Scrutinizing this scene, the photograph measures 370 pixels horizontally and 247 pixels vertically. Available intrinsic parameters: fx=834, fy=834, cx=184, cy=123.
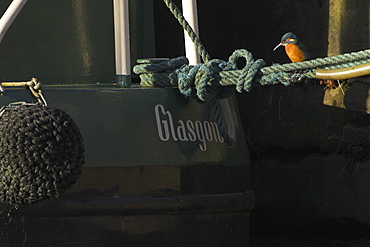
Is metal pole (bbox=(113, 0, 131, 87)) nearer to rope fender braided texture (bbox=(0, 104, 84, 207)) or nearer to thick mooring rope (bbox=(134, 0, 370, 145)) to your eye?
thick mooring rope (bbox=(134, 0, 370, 145))

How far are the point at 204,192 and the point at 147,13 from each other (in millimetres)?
1610

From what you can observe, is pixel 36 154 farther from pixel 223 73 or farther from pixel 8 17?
pixel 223 73

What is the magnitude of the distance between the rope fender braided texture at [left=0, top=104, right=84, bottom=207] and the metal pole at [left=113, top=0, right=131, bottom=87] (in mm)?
913

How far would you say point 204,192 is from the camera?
13.1ft

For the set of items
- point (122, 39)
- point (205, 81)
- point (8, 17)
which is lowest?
point (205, 81)

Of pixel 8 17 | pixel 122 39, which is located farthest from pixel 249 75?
pixel 8 17

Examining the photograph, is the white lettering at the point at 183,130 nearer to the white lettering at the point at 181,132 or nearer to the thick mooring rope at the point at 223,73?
the white lettering at the point at 181,132

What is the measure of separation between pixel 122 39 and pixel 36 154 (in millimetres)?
1103

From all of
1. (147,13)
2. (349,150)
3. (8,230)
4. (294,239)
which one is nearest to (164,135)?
(8,230)

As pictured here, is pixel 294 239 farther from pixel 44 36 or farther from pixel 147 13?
pixel 44 36

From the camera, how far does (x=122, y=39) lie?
4.11m

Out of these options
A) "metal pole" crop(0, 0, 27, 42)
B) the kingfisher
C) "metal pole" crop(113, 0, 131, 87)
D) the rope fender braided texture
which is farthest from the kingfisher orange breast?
the rope fender braided texture

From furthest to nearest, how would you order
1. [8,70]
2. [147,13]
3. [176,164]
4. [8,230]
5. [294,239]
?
[294,239]
[147,13]
[8,70]
[176,164]
[8,230]

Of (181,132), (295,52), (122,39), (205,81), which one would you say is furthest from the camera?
(295,52)
